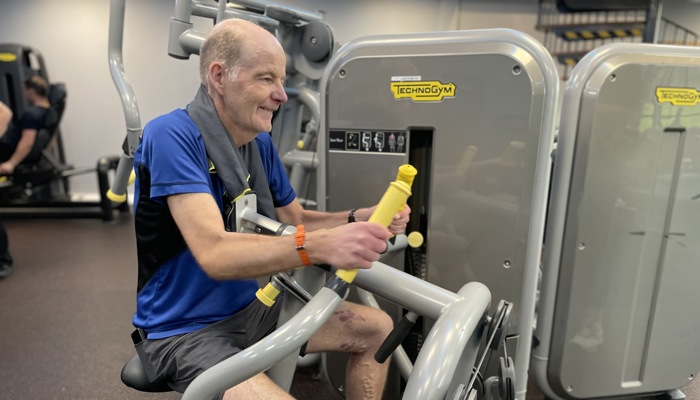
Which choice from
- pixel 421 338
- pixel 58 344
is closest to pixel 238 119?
pixel 421 338

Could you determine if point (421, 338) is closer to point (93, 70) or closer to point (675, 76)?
point (675, 76)

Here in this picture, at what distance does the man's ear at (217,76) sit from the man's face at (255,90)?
0.05 ft

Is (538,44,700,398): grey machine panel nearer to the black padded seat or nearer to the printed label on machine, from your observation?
the printed label on machine

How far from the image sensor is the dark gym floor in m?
2.00

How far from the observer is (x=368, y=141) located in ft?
4.54

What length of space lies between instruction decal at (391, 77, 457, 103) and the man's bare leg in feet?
2.11

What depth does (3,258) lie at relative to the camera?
324cm

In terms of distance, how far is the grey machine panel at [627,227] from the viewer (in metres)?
1.29

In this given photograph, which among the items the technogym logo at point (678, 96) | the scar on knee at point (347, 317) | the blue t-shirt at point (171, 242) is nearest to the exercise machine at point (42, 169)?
the blue t-shirt at point (171, 242)

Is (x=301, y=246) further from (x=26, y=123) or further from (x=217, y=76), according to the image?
(x=26, y=123)

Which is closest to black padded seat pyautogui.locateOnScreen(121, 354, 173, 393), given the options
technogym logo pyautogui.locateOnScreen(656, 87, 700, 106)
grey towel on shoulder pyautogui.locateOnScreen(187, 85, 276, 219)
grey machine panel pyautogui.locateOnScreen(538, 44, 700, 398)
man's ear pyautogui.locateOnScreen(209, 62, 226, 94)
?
grey towel on shoulder pyautogui.locateOnScreen(187, 85, 276, 219)

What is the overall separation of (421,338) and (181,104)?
4.34 metres

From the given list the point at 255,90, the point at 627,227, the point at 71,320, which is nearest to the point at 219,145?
the point at 255,90

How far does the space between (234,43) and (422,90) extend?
535 mm
